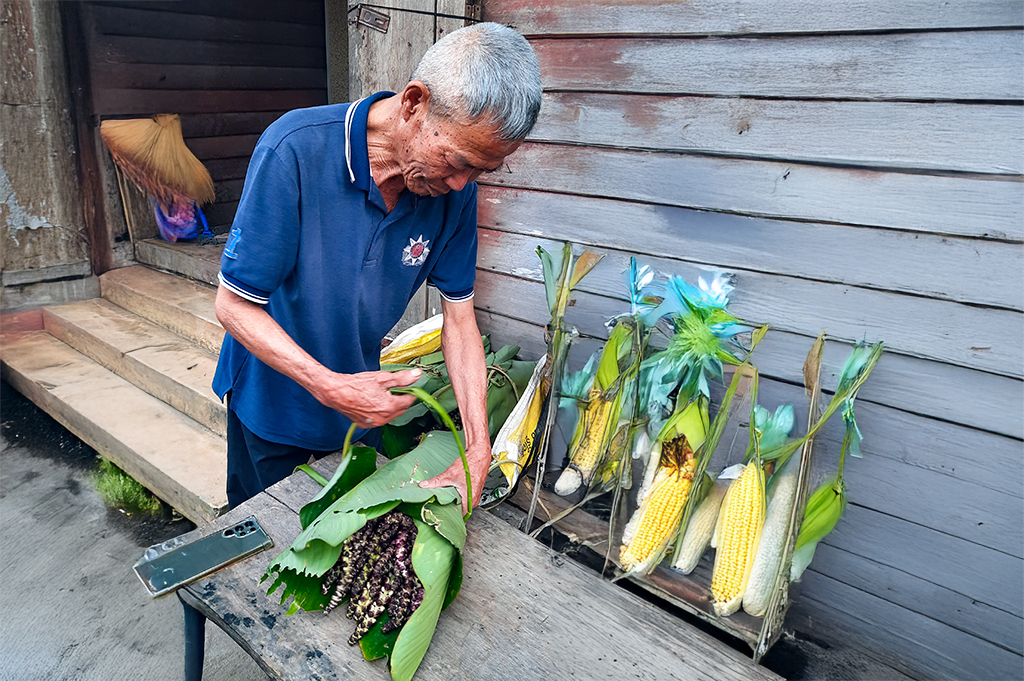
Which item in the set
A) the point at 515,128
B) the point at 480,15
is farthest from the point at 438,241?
the point at 480,15

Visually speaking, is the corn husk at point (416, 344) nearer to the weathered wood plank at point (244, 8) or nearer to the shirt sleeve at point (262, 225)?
the shirt sleeve at point (262, 225)

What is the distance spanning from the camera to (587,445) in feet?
6.88

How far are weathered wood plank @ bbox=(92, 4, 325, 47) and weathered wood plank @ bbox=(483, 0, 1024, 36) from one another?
11.2ft

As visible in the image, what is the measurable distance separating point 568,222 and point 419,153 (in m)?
1.03

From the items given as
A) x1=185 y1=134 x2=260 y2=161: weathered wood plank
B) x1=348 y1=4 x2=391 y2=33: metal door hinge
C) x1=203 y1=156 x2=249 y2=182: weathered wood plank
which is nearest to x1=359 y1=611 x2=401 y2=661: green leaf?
x1=348 y1=4 x2=391 y2=33: metal door hinge

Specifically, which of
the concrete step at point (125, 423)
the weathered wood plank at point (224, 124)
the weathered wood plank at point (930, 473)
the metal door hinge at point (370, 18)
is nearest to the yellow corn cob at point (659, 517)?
the weathered wood plank at point (930, 473)

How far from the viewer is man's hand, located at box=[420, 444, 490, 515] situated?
158 centimetres

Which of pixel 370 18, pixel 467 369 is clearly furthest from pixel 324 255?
pixel 370 18

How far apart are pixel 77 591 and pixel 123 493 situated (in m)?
0.71

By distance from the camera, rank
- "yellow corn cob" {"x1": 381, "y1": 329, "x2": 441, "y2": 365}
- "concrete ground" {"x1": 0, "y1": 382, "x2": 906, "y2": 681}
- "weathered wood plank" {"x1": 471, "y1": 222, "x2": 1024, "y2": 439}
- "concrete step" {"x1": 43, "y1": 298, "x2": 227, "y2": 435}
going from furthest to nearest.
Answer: "concrete step" {"x1": 43, "y1": 298, "x2": 227, "y2": 435} < "yellow corn cob" {"x1": 381, "y1": 329, "x2": 441, "y2": 365} < "concrete ground" {"x1": 0, "y1": 382, "x2": 906, "y2": 681} < "weathered wood plank" {"x1": 471, "y1": 222, "x2": 1024, "y2": 439}

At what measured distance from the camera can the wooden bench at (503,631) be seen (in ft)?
4.22

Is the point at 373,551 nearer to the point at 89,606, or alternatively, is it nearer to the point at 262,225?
the point at 262,225

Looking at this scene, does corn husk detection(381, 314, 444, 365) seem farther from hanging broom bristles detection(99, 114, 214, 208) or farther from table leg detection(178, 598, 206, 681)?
hanging broom bristles detection(99, 114, 214, 208)

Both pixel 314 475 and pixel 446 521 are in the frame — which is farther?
pixel 314 475
